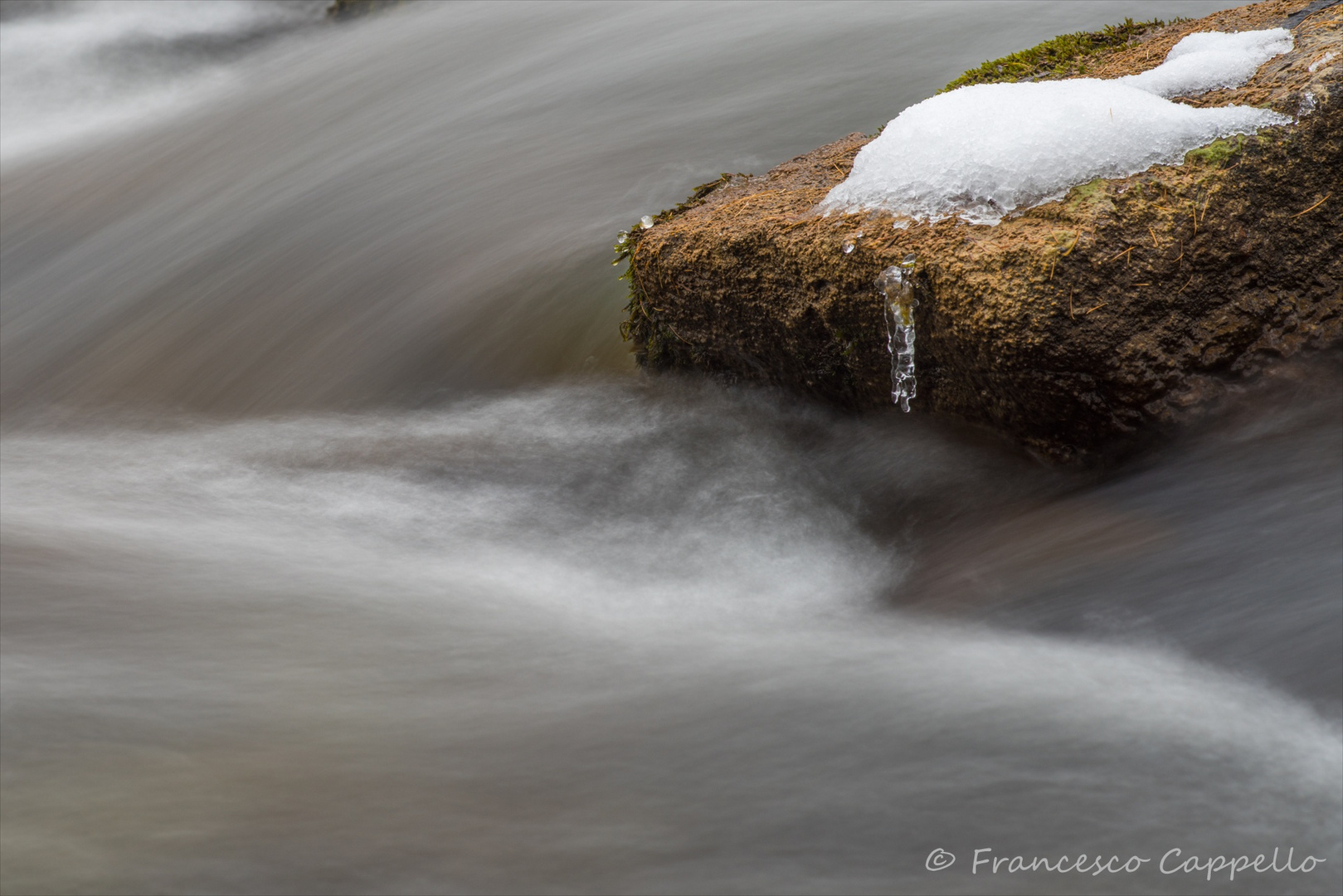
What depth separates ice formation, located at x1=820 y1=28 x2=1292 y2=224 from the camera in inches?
109

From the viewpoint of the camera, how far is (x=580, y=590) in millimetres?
3156

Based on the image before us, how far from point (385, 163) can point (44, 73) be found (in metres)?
5.18

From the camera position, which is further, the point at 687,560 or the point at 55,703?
the point at 687,560

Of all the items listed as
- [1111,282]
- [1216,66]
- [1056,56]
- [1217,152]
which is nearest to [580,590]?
[1111,282]

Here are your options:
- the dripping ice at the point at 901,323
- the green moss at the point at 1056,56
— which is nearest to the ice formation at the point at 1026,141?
the dripping ice at the point at 901,323

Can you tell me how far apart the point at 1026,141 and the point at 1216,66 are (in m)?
0.77

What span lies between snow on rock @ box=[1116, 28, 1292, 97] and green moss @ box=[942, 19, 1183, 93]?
610 millimetres

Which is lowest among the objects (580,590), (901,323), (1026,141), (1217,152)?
(580,590)

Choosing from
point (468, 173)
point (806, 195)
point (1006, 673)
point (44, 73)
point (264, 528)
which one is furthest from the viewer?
point (44, 73)

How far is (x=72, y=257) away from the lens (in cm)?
609

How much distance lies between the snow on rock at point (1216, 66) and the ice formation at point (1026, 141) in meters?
0.05

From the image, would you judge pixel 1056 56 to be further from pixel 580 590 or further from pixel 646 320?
pixel 580 590

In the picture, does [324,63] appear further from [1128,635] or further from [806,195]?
A: [1128,635]

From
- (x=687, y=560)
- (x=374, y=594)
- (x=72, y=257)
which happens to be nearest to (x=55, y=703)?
(x=374, y=594)
